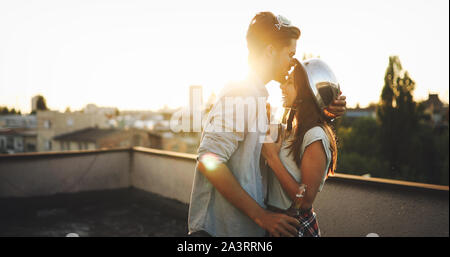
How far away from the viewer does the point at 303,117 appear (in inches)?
52.2

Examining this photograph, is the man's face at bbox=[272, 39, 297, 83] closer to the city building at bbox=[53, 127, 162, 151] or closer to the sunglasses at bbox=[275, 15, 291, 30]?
the sunglasses at bbox=[275, 15, 291, 30]

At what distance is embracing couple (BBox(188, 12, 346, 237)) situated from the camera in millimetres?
1021

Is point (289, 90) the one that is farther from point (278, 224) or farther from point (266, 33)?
point (278, 224)

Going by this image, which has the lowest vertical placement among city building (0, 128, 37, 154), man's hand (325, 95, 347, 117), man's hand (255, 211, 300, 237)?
city building (0, 128, 37, 154)

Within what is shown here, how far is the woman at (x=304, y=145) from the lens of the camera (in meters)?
1.20

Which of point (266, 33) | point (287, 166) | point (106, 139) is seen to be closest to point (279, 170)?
point (287, 166)

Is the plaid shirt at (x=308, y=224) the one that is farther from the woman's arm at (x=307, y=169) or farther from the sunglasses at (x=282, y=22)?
the sunglasses at (x=282, y=22)

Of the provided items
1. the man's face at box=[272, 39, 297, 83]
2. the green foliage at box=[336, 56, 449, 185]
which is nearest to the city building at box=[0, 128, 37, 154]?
the green foliage at box=[336, 56, 449, 185]

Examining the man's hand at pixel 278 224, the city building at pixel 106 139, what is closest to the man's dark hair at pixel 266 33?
the man's hand at pixel 278 224

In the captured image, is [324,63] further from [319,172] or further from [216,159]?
[216,159]

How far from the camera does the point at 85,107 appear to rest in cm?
5441

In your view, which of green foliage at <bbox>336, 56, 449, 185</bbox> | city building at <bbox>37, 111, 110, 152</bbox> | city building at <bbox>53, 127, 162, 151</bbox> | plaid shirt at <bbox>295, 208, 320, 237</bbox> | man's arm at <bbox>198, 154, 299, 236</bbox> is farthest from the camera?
city building at <bbox>37, 111, 110, 152</bbox>

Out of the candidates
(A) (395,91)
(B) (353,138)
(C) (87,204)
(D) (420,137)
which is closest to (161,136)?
(B) (353,138)

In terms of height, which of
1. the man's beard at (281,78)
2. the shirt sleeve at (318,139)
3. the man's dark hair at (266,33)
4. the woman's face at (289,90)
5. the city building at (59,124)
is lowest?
the city building at (59,124)
